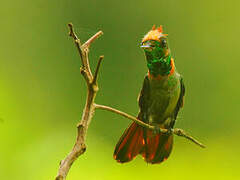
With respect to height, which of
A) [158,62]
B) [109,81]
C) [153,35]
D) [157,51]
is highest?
[153,35]

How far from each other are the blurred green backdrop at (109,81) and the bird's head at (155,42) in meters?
0.89

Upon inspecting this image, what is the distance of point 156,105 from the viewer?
11.7ft

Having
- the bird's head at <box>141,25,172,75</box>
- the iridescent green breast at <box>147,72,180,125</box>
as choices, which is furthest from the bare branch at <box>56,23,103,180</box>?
the iridescent green breast at <box>147,72,180,125</box>

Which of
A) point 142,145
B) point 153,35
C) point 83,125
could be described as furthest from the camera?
point 142,145

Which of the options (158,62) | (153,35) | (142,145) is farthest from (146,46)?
(142,145)

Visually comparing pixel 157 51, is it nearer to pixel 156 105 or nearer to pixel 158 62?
pixel 158 62

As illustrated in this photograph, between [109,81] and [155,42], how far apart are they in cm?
513

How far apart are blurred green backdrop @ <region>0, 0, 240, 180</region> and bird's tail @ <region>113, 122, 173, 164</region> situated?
199 millimetres

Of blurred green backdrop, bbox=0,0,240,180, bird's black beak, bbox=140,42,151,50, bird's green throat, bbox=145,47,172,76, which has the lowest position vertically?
blurred green backdrop, bbox=0,0,240,180

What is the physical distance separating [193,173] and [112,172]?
0.64m

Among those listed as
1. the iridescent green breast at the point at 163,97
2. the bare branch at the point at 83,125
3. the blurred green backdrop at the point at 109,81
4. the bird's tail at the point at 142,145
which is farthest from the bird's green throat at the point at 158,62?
the bare branch at the point at 83,125

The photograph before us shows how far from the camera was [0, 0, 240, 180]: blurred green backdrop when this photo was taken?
370cm

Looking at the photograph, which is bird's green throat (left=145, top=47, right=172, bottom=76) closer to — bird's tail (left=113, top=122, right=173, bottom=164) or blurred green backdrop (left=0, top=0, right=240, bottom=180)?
bird's tail (left=113, top=122, right=173, bottom=164)

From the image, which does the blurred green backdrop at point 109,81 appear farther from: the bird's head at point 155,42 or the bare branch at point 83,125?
the bare branch at point 83,125
